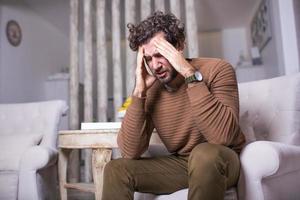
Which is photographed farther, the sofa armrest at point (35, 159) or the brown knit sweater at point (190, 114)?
the sofa armrest at point (35, 159)

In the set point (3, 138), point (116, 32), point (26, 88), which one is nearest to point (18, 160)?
point (3, 138)

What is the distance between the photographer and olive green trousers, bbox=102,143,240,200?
866 mm

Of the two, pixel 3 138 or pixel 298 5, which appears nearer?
pixel 3 138

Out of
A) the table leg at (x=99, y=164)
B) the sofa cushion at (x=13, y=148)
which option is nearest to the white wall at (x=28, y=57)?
the sofa cushion at (x=13, y=148)

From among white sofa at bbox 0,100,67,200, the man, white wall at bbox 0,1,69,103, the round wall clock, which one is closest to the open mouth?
the man

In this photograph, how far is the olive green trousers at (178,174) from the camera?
87cm

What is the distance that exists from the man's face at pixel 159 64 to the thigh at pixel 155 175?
321 millimetres

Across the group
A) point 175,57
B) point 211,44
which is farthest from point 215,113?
point 211,44

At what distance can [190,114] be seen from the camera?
1167mm

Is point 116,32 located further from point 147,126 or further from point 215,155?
point 215,155

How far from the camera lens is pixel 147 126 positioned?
125 cm

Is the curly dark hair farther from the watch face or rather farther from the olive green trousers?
the olive green trousers

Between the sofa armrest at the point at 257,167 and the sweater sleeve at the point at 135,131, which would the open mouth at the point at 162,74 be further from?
the sofa armrest at the point at 257,167

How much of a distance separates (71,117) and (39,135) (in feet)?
2.97
